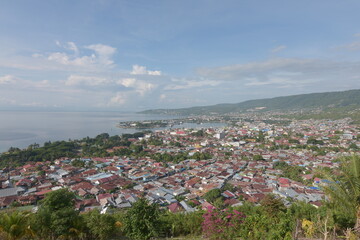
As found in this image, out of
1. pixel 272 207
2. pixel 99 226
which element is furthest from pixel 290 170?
pixel 99 226

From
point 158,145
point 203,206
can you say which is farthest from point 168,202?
point 158,145

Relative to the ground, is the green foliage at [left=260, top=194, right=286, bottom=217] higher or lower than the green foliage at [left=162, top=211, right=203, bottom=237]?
higher

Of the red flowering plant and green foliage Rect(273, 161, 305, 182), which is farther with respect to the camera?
green foliage Rect(273, 161, 305, 182)

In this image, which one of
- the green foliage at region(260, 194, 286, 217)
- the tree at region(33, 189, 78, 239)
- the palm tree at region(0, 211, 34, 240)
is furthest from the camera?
the green foliage at region(260, 194, 286, 217)

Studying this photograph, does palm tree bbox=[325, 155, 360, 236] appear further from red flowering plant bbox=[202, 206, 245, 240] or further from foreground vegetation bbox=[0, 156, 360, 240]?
red flowering plant bbox=[202, 206, 245, 240]

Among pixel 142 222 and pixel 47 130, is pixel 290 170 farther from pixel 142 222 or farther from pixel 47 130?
pixel 47 130

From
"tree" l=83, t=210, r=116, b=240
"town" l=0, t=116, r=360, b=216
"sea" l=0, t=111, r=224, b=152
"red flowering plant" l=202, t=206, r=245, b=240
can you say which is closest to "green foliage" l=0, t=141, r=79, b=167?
"town" l=0, t=116, r=360, b=216

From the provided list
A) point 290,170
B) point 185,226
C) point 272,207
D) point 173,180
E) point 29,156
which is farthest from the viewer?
point 29,156

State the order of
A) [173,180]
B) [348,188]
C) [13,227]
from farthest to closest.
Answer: [173,180], [13,227], [348,188]

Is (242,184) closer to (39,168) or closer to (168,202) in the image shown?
(168,202)
